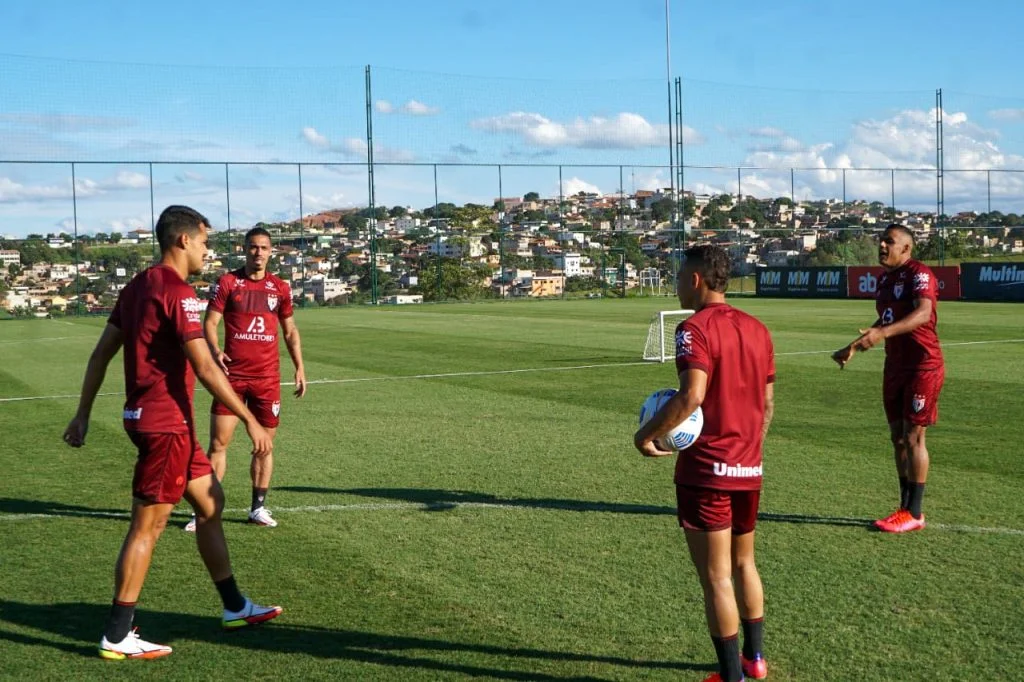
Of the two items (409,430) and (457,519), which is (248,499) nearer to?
(457,519)

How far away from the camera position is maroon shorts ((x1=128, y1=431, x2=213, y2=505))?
5520 mm

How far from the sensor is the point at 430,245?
173 feet

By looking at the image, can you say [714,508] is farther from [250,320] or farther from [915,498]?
[250,320]

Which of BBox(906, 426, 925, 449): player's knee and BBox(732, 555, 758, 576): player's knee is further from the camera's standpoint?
BBox(906, 426, 925, 449): player's knee

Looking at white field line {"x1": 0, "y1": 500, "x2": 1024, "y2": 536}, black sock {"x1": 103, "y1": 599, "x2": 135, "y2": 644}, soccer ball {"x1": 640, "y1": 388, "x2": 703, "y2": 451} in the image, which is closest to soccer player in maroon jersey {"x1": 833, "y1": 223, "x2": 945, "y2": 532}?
white field line {"x1": 0, "y1": 500, "x2": 1024, "y2": 536}

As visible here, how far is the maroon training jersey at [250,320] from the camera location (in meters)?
8.30

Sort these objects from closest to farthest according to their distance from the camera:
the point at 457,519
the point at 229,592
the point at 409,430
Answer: the point at 229,592 → the point at 457,519 → the point at 409,430

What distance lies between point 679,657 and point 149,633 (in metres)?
2.67

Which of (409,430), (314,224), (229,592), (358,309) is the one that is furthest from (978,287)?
(229,592)

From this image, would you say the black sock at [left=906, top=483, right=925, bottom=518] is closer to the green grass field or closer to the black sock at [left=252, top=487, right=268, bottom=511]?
the green grass field

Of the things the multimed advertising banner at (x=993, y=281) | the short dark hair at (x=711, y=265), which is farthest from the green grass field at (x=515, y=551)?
the multimed advertising banner at (x=993, y=281)

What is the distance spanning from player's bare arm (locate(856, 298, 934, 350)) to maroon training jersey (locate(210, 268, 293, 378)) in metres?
4.15

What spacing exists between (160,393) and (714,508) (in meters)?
2.69

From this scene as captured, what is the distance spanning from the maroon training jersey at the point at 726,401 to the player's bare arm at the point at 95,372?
285 centimetres
